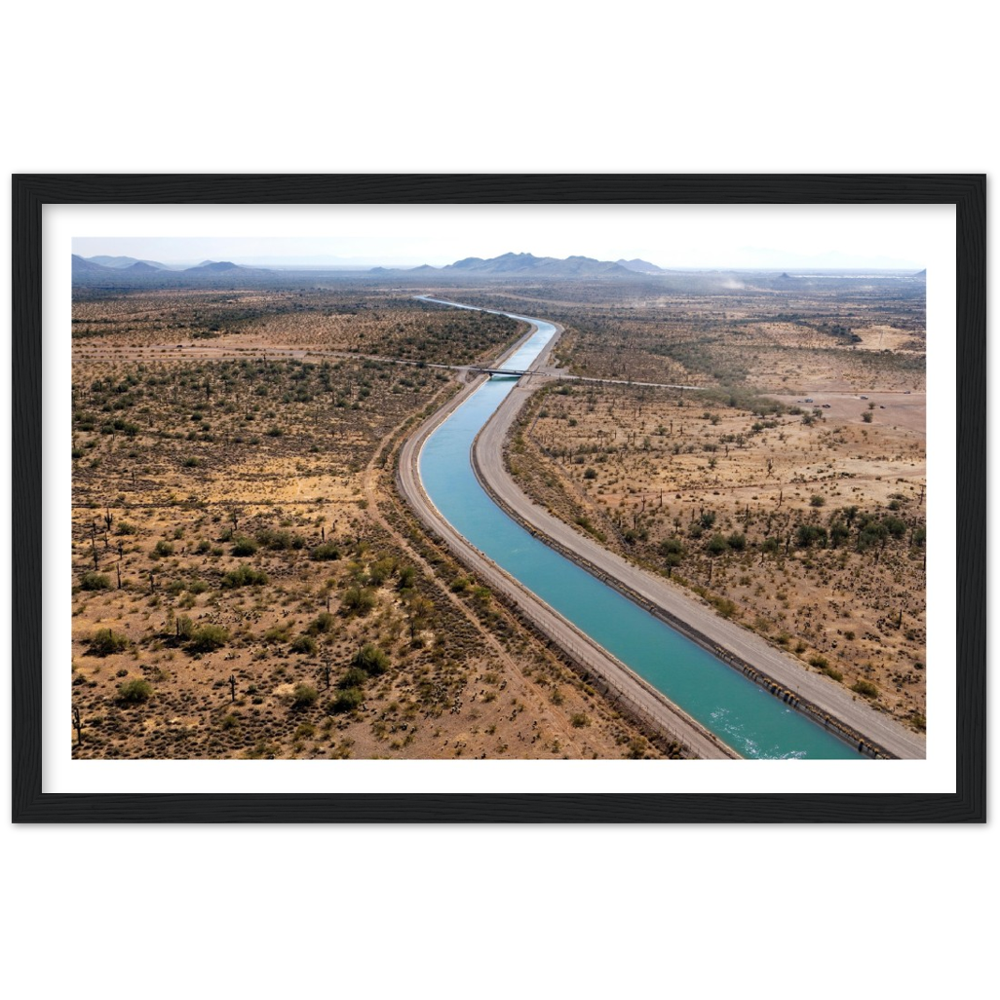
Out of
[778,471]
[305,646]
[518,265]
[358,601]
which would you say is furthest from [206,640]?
[518,265]

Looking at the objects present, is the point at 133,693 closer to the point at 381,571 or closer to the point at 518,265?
the point at 381,571

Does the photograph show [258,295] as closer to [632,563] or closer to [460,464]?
[460,464]

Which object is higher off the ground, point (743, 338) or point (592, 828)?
point (743, 338)

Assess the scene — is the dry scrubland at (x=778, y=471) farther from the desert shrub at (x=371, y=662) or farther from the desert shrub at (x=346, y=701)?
the desert shrub at (x=346, y=701)

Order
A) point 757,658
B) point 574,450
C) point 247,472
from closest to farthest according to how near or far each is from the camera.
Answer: point 757,658
point 247,472
point 574,450

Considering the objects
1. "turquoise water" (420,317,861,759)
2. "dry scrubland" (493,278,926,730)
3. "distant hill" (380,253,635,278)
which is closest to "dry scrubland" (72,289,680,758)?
"turquoise water" (420,317,861,759)
